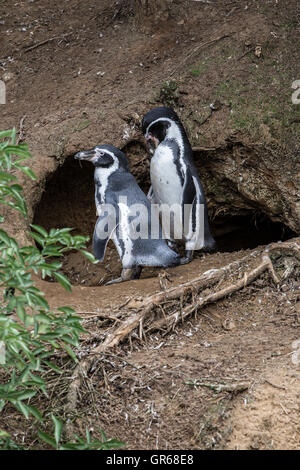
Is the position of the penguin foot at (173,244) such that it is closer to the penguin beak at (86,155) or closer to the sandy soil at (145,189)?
the sandy soil at (145,189)

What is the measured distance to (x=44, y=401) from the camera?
3398 mm

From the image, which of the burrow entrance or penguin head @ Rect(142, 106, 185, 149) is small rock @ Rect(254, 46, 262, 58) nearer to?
penguin head @ Rect(142, 106, 185, 149)

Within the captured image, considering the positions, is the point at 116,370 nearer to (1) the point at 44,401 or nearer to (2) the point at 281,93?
(1) the point at 44,401

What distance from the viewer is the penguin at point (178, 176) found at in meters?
5.60

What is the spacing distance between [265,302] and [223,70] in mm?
2431

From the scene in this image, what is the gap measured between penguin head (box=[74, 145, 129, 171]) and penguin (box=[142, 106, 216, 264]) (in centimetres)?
34

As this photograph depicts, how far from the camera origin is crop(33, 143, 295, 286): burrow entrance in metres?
6.16

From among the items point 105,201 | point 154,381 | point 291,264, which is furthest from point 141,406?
point 105,201

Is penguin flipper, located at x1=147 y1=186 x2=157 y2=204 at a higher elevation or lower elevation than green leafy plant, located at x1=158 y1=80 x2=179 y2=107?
lower

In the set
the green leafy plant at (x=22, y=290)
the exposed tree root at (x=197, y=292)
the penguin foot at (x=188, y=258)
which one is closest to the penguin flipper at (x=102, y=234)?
the penguin foot at (x=188, y=258)

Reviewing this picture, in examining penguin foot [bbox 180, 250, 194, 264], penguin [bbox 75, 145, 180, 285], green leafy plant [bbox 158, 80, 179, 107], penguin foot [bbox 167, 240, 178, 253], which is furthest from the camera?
green leafy plant [bbox 158, 80, 179, 107]

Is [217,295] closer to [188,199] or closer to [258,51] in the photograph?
[188,199]

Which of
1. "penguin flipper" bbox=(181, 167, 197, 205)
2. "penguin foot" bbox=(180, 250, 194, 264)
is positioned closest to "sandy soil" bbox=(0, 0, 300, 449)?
"penguin foot" bbox=(180, 250, 194, 264)

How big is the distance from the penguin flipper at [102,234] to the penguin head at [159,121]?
2.71 ft
